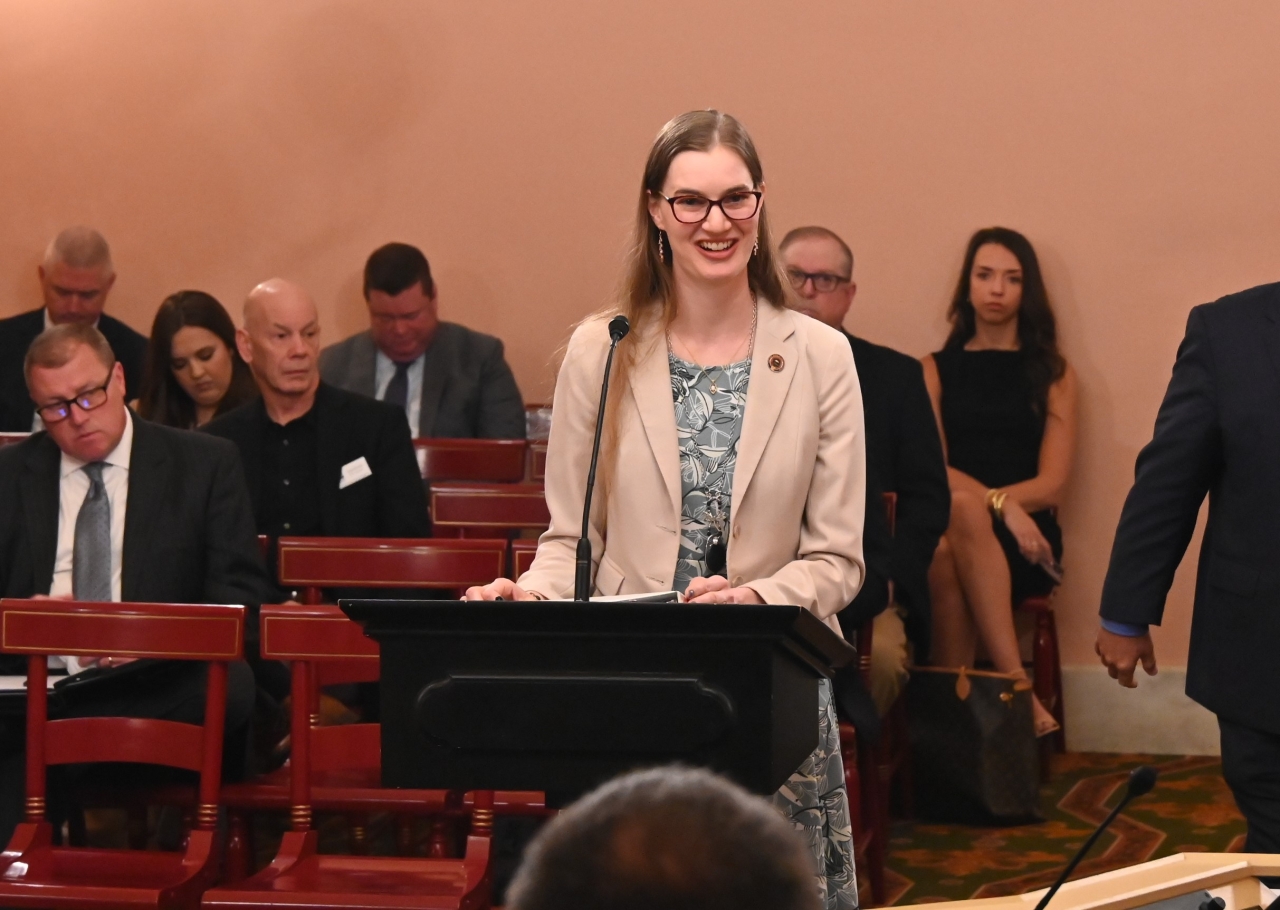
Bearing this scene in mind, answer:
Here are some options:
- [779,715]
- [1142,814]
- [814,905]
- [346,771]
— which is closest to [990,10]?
[1142,814]

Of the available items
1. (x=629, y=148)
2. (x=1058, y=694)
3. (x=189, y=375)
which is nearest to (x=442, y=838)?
(x=189, y=375)

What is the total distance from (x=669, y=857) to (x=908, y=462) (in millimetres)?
3754

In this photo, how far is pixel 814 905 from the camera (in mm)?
757

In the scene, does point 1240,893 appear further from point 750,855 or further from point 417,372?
point 417,372

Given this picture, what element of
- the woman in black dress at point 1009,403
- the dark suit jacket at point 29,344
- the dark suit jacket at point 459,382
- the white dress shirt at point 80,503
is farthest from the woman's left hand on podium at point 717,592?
the dark suit jacket at point 29,344

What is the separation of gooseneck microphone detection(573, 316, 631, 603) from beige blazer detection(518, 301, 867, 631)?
51 mm

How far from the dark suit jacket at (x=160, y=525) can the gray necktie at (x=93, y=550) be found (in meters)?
0.06

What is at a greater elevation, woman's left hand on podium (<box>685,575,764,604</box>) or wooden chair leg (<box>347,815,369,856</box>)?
woman's left hand on podium (<box>685,575,764,604</box>)

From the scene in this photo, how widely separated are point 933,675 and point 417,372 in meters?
2.56

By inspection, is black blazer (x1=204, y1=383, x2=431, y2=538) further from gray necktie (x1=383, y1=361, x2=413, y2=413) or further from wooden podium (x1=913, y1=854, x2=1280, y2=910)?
wooden podium (x1=913, y1=854, x2=1280, y2=910)

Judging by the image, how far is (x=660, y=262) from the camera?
2195 mm

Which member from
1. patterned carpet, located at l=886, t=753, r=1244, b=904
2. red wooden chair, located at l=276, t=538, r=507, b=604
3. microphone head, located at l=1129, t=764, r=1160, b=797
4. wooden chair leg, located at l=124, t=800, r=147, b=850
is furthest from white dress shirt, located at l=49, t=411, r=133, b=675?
microphone head, located at l=1129, t=764, r=1160, b=797

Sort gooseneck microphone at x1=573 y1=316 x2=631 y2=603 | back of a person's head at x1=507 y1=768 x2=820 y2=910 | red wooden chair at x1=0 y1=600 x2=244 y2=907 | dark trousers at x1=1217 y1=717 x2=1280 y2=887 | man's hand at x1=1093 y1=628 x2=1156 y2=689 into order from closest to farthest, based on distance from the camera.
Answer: back of a person's head at x1=507 y1=768 x2=820 y2=910
gooseneck microphone at x1=573 y1=316 x2=631 y2=603
dark trousers at x1=1217 y1=717 x2=1280 y2=887
man's hand at x1=1093 y1=628 x2=1156 y2=689
red wooden chair at x1=0 y1=600 x2=244 y2=907

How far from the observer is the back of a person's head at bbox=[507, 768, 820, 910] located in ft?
2.39
